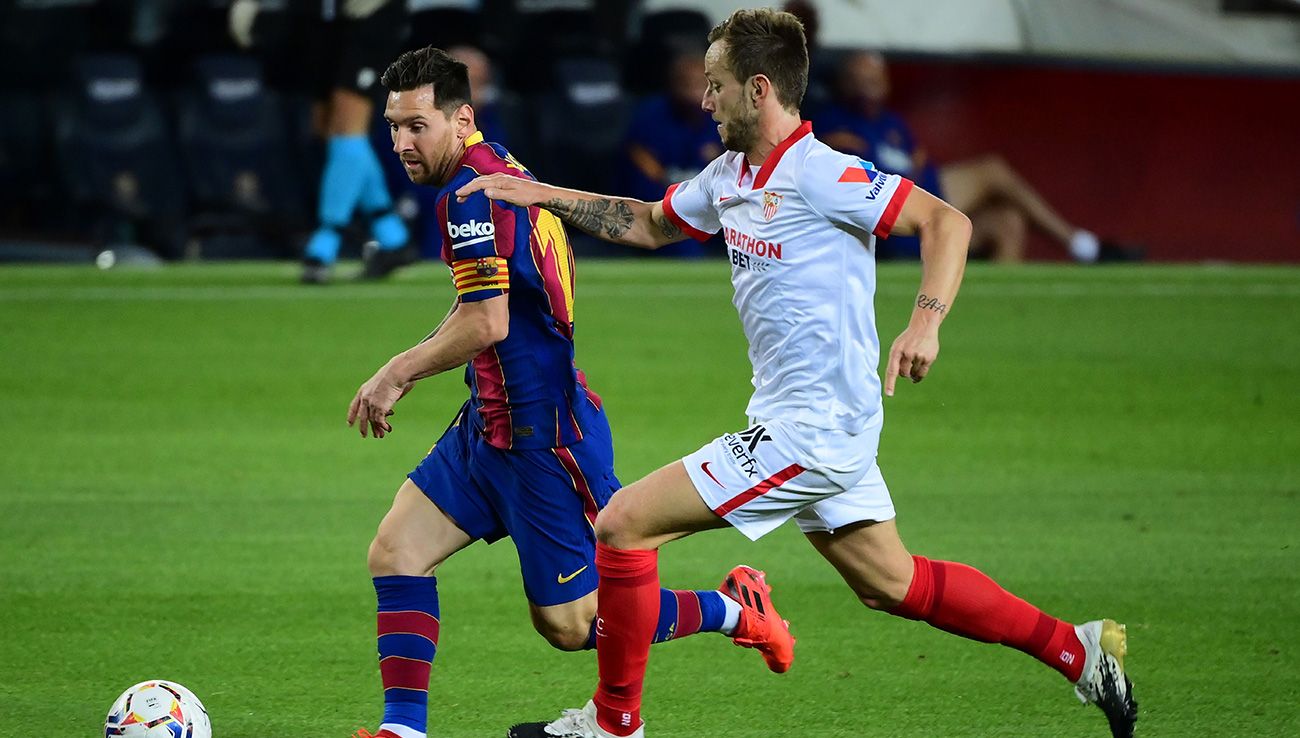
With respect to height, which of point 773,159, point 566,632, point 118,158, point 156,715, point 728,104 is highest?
point 728,104

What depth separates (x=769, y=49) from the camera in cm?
471

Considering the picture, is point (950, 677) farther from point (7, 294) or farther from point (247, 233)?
point (247, 233)

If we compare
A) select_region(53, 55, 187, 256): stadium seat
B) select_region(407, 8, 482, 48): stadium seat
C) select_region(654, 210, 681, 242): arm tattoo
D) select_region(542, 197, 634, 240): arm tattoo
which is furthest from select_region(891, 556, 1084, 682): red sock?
select_region(407, 8, 482, 48): stadium seat

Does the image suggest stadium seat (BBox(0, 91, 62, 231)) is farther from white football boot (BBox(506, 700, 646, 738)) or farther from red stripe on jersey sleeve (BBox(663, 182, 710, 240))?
white football boot (BBox(506, 700, 646, 738))

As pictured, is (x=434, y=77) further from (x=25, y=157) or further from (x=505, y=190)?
(x=25, y=157)

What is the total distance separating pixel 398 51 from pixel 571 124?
3444 mm

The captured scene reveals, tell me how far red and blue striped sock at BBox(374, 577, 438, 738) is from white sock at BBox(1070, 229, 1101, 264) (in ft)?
45.2

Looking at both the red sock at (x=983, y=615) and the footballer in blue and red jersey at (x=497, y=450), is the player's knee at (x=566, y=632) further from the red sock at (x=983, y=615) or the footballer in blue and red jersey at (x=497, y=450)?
the red sock at (x=983, y=615)

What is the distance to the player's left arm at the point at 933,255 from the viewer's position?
179 inches

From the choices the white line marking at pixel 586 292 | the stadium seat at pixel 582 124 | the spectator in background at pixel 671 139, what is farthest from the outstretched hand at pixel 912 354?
the stadium seat at pixel 582 124

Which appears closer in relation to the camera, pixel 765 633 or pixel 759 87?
pixel 759 87

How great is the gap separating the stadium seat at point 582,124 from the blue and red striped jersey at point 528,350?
1221cm

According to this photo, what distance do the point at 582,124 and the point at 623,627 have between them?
13128mm

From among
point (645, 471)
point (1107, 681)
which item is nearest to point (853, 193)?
point (1107, 681)
